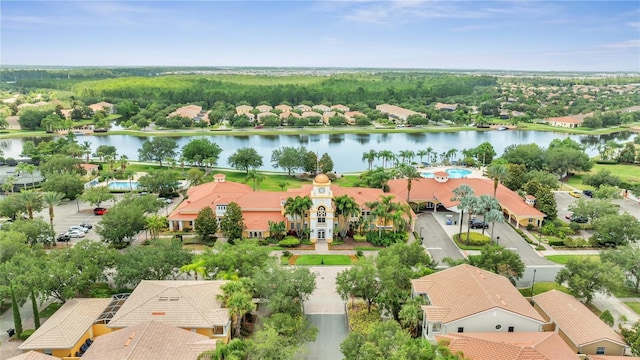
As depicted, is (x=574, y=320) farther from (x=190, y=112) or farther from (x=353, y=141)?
(x=190, y=112)

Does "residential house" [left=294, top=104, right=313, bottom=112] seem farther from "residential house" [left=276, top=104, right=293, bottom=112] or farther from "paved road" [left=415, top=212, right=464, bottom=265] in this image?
"paved road" [left=415, top=212, right=464, bottom=265]

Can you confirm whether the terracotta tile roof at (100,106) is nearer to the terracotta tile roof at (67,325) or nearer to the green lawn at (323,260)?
the green lawn at (323,260)

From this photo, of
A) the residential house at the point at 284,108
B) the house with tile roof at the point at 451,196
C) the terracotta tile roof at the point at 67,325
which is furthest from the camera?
the residential house at the point at 284,108

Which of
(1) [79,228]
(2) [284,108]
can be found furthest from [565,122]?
(1) [79,228]

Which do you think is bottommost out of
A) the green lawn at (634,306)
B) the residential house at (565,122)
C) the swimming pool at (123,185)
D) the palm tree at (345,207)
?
the green lawn at (634,306)

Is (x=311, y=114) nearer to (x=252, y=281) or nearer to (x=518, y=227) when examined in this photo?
(x=518, y=227)

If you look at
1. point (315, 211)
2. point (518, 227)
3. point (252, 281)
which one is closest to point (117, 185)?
point (315, 211)

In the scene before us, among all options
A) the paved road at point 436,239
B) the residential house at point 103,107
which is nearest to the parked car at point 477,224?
the paved road at point 436,239
